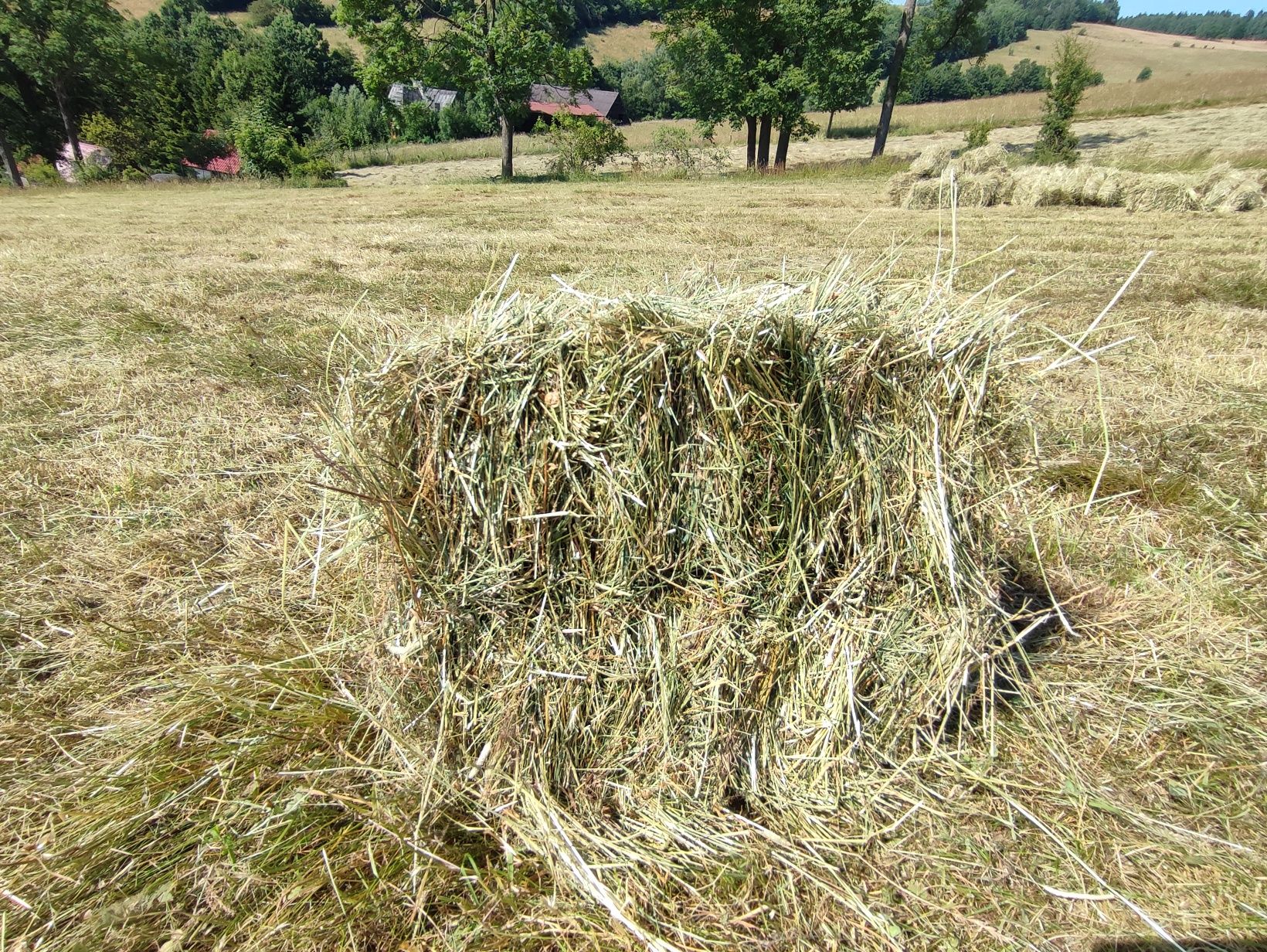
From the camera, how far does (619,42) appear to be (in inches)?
3612

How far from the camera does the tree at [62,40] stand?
28109 mm

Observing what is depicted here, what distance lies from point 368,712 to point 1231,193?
1546cm

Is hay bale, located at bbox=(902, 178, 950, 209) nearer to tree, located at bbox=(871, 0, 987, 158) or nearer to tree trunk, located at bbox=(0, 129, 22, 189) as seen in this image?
tree, located at bbox=(871, 0, 987, 158)

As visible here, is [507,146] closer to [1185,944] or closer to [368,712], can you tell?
[368,712]

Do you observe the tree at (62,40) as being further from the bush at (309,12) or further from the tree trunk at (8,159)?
the bush at (309,12)

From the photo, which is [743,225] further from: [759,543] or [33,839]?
[33,839]

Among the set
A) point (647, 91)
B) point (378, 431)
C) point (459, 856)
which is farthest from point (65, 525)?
point (647, 91)

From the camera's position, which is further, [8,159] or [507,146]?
[8,159]

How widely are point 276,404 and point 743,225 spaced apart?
842 centimetres

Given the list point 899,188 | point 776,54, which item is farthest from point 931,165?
point 776,54

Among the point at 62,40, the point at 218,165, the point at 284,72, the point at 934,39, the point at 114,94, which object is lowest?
the point at 218,165

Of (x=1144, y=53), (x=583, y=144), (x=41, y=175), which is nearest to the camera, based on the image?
(x=583, y=144)

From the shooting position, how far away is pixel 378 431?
164 centimetres

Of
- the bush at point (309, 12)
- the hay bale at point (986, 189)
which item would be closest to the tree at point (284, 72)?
the bush at point (309, 12)
